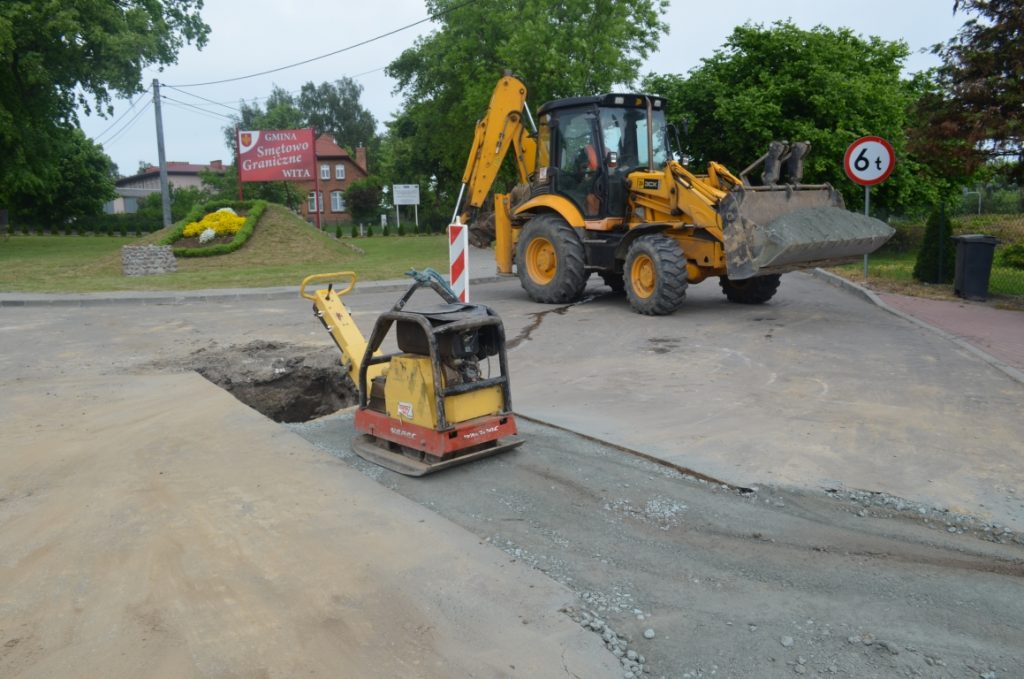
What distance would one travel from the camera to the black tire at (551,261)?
13.8 m

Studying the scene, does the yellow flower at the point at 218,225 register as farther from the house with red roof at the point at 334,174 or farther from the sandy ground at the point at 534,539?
the house with red roof at the point at 334,174

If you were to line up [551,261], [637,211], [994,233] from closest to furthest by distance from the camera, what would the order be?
[637,211]
[551,261]
[994,233]

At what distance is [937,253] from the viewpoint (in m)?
16.0

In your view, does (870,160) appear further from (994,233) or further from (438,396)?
(438,396)

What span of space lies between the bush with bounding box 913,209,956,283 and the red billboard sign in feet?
79.5

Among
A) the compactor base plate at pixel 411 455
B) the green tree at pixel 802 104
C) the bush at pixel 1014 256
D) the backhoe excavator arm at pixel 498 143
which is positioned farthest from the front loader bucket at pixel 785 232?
the green tree at pixel 802 104

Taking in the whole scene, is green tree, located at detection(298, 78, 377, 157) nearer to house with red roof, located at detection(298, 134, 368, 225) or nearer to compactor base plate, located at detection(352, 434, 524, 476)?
Result: house with red roof, located at detection(298, 134, 368, 225)

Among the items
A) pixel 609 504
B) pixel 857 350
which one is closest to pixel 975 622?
pixel 609 504

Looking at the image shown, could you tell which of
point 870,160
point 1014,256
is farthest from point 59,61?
point 1014,256

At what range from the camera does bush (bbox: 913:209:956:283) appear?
1581 centimetres

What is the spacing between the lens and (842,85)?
74.4ft

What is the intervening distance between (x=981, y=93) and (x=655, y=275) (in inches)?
241

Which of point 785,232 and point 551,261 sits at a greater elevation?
point 785,232

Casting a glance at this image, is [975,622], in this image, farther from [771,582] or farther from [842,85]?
[842,85]
